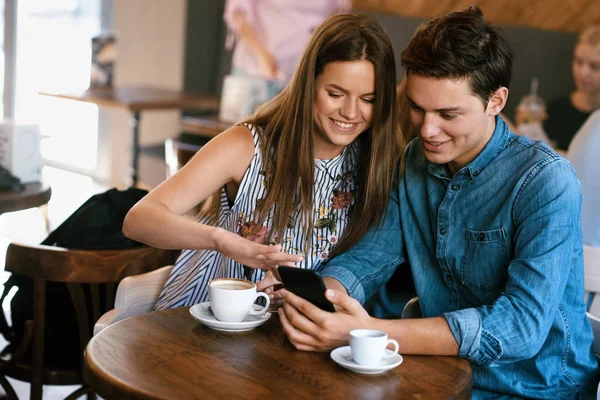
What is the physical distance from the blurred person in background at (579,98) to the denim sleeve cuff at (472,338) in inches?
119

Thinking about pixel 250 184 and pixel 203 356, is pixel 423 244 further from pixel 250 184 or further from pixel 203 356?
pixel 203 356

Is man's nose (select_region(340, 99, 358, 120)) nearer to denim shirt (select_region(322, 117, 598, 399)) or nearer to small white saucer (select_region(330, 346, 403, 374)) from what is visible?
denim shirt (select_region(322, 117, 598, 399))

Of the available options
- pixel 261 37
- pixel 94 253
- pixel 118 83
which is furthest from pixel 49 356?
pixel 118 83

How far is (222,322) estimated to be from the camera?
1.60 metres

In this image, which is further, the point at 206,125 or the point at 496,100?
the point at 206,125

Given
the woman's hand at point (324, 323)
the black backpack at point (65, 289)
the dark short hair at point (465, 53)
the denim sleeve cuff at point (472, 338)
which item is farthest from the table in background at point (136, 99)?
the denim sleeve cuff at point (472, 338)

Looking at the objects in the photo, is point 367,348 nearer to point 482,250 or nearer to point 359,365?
point 359,365

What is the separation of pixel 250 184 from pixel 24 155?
1355mm

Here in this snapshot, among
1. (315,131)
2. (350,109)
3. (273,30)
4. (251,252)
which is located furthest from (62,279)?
(273,30)

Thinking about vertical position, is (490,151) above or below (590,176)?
above

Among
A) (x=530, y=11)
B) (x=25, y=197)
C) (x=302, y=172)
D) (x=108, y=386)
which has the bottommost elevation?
(x=25, y=197)

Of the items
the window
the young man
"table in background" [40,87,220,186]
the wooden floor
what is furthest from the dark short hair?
the window

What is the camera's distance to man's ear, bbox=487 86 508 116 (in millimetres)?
1700

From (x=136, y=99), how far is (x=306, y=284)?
412 cm
